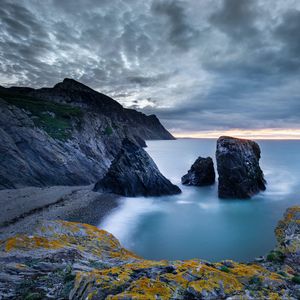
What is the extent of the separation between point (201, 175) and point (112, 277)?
40.8 meters

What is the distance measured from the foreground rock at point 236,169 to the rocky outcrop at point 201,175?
8723 mm

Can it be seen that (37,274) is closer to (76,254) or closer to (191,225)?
(76,254)

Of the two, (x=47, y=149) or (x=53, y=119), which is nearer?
(x=47, y=149)

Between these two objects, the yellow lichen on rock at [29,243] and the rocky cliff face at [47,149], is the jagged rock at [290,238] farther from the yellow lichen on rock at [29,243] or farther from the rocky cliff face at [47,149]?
the rocky cliff face at [47,149]

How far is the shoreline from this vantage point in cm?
2317

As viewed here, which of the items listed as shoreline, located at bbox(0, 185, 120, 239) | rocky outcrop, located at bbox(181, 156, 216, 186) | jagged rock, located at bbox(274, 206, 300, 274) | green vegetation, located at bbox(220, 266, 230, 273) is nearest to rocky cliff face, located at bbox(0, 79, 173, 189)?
shoreline, located at bbox(0, 185, 120, 239)

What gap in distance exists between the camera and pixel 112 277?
28.9ft

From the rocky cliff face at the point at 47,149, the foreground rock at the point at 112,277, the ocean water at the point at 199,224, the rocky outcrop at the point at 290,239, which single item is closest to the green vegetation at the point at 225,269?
the foreground rock at the point at 112,277

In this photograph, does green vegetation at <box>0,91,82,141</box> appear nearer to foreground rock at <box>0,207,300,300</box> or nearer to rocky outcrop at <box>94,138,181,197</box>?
rocky outcrop at <box>94,138,181,197</box>

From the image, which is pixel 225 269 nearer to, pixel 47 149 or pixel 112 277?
pixel 112 277

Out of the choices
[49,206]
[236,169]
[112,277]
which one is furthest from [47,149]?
[112,277]

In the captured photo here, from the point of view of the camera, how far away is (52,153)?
42.9m

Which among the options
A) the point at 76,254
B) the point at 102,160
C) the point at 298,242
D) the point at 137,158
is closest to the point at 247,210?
the point at 298,242

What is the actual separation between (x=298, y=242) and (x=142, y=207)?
2070 cm
